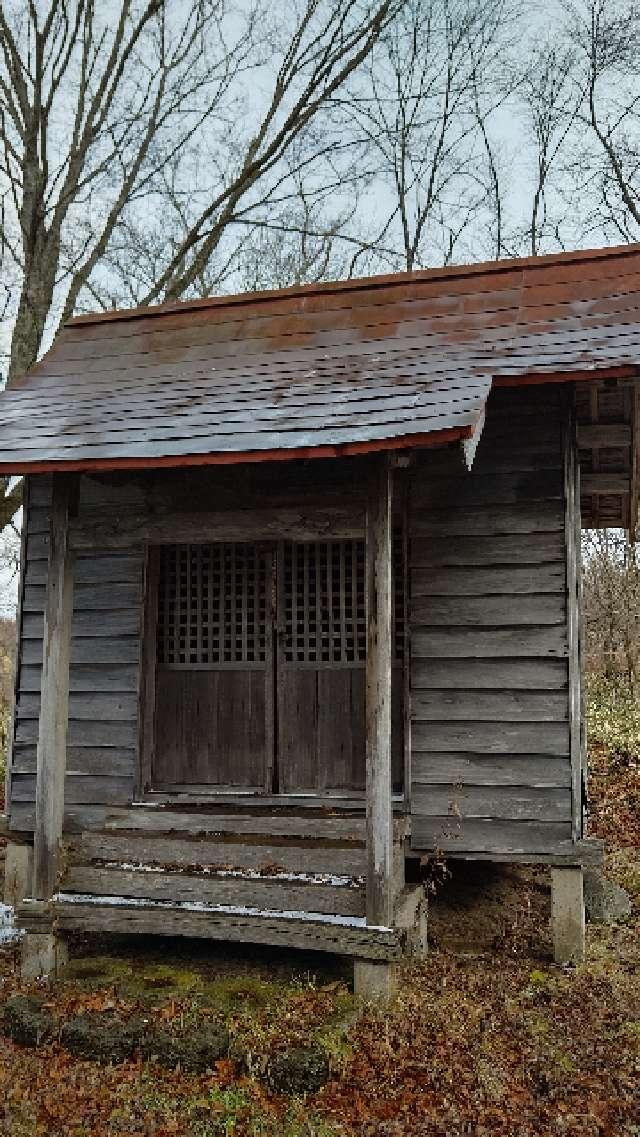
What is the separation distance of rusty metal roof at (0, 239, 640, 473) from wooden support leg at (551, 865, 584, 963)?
11.7 feet

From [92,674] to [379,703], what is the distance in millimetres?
3220

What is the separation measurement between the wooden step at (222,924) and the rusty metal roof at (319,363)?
3.01 metres

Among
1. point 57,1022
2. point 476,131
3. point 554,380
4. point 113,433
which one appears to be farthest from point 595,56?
point 57,1022

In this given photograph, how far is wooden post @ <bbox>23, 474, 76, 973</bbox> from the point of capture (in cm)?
623

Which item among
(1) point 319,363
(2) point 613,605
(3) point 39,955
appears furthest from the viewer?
(2) point 613,605

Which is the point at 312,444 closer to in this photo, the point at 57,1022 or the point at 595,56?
the point at 57,1022

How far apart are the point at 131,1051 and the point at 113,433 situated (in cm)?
385

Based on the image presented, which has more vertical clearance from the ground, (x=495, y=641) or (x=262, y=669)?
(x=495, y=641)

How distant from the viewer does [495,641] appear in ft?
22.5

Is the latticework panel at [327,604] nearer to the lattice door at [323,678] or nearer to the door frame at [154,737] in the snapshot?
the lattice door at [323,678]

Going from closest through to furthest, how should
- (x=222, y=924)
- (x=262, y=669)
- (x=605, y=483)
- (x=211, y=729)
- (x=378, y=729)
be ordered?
(x=378, y=729), (x=222, y=924), (x=262, y=669), (x=211, y=729), (x=605, y=483)

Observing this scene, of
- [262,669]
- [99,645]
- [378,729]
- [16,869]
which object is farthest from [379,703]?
[16,869]

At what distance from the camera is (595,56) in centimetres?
1927

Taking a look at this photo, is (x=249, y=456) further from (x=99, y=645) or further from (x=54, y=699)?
(x=99, y=645)
